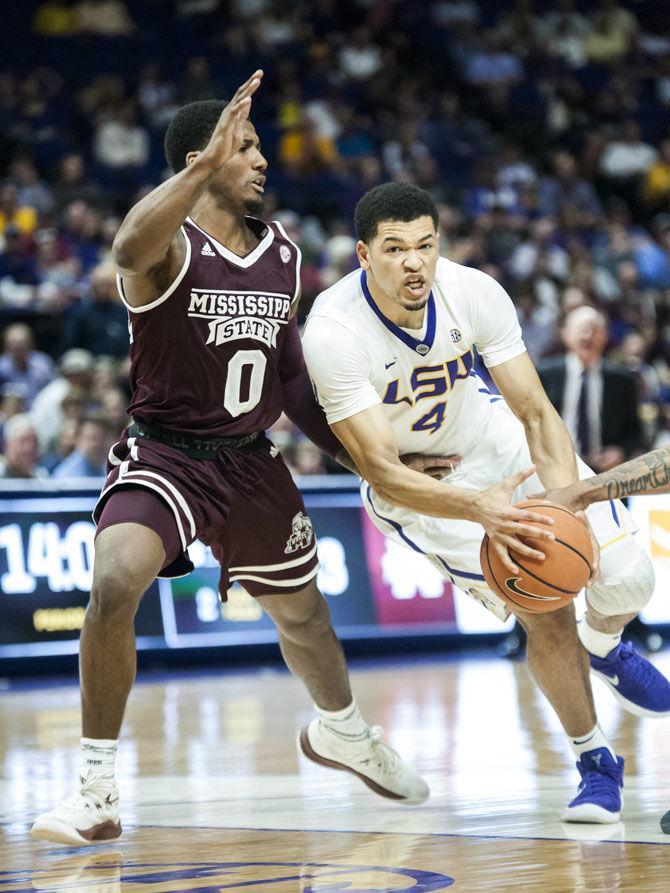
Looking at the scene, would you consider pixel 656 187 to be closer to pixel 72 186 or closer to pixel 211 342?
pixel 72 186

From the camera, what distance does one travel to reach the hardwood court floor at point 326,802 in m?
3.78

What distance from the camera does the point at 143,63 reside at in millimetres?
16516

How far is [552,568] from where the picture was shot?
173 inches

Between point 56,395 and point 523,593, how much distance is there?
7033 millimetres

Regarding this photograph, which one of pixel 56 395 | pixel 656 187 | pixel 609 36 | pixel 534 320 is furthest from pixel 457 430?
pixel 609 36

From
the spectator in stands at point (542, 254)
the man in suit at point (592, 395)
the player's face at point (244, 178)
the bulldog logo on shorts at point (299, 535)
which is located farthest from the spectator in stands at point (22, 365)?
the player's face at point (244, 178)

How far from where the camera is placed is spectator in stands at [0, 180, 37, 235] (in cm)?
1312

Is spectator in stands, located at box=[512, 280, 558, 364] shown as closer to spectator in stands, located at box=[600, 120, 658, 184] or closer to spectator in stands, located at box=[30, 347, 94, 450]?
spectator in stands, located at box=[30, 347, 94, 450]

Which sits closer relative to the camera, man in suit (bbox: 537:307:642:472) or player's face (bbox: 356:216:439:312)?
player's face (bbox: 356:216:439:312)

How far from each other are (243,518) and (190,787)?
1.20 meters

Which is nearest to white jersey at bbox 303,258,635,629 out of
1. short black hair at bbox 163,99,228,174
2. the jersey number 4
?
the jersey number 4

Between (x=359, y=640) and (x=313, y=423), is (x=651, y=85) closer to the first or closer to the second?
(x=359, y=640)

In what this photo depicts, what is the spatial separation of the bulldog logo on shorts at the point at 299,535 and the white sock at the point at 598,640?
101cm

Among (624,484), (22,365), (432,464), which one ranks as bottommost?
(624,484)
